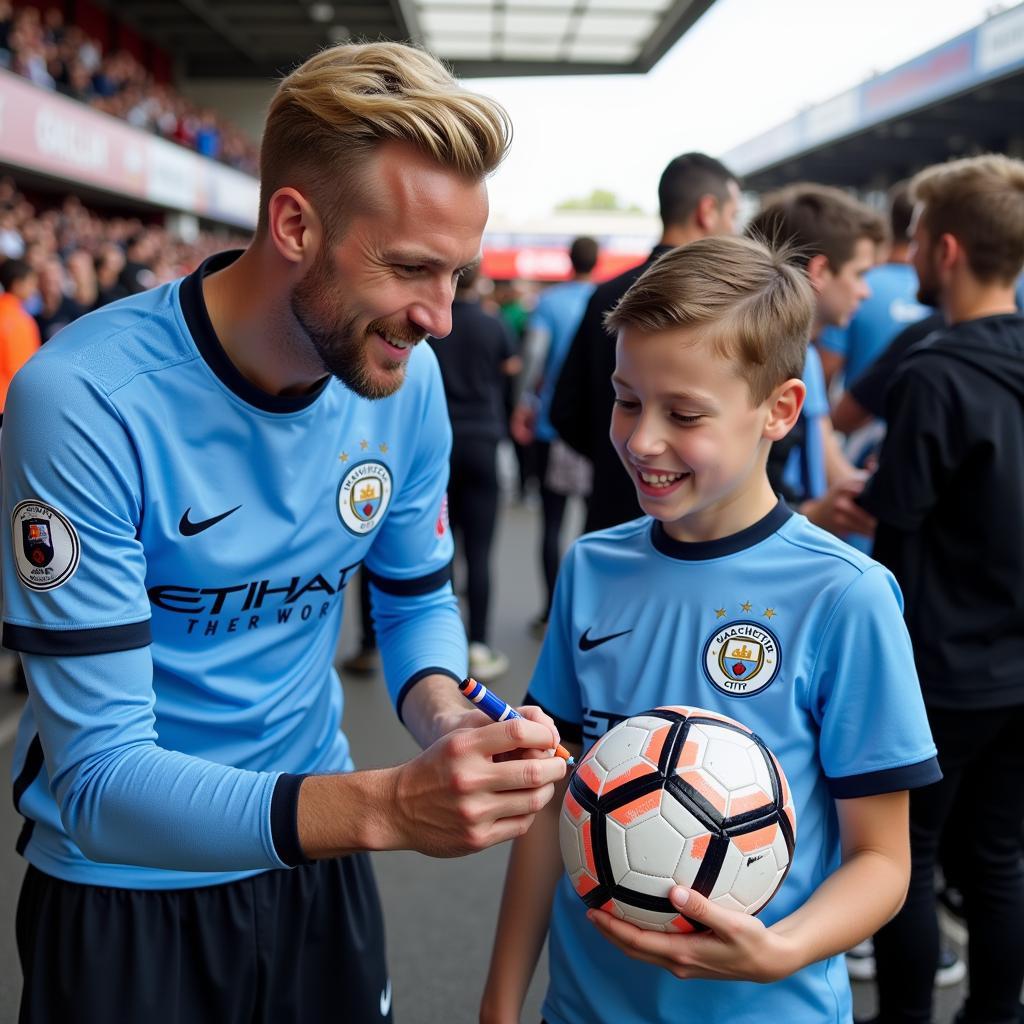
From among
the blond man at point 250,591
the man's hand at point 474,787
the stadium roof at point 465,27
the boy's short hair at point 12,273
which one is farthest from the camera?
the stadium roof at point 465,27

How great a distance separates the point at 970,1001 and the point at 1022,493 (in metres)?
1.25

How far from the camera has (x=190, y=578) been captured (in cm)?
165

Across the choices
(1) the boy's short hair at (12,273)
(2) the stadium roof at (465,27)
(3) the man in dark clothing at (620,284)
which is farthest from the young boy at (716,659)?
(2) the stadium roof at (465,27)

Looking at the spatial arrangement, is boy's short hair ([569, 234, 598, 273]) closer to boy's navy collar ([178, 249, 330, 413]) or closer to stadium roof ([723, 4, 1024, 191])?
boy's navy collar ([178, 249, 330, 413])

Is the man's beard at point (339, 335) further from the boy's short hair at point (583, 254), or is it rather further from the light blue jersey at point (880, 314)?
the boy's short hair at point (583, 254)

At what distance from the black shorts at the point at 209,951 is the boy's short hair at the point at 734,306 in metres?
1.11

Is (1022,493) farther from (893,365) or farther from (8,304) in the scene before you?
(8,304)

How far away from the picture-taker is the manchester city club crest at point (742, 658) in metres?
1.55

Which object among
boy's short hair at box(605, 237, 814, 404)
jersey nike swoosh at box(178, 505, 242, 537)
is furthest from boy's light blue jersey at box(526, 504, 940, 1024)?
jersey nike swoosh at box(178, 505, 242, 537)

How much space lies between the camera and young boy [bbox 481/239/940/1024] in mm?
1475

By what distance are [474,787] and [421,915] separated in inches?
96.3

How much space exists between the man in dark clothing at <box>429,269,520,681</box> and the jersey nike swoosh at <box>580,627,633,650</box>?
4.04 meters

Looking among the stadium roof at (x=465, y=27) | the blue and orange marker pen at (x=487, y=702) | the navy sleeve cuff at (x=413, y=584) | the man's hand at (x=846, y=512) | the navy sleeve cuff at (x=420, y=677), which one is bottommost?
→ the navy sleeve cuff at (x=420, y=677)

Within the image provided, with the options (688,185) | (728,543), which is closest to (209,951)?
(728,543)
